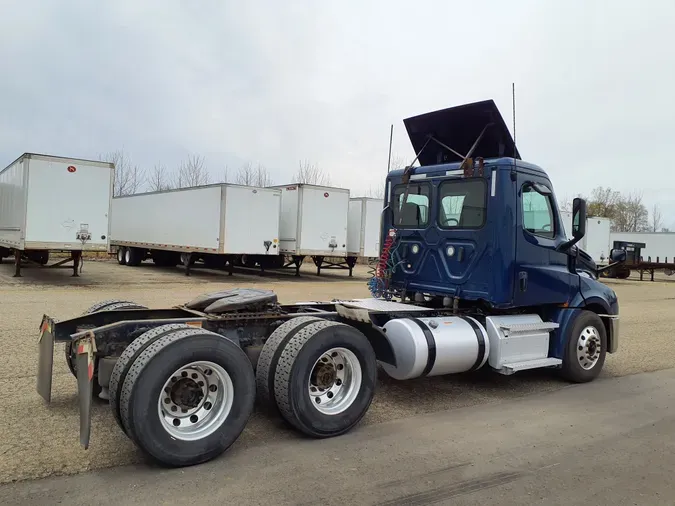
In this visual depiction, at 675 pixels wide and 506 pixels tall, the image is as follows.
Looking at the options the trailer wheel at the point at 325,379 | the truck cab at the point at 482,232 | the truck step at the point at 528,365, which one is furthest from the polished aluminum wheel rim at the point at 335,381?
the truck cab at the point at 482,232

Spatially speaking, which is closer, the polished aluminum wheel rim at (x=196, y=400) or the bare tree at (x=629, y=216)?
the polished aluminum wheel rim at (x=196, y=400)

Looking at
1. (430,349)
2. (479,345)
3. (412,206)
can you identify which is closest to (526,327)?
(479,345)

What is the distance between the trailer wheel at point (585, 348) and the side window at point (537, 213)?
117 centimetres

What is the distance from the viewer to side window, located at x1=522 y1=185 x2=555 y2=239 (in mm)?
6535

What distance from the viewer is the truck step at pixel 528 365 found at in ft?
20.1

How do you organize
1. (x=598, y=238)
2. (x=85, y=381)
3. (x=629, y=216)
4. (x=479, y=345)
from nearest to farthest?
(x=85, y=381) < (x=479, y=345) < (x=598, y=238) < (x=629, y=216)

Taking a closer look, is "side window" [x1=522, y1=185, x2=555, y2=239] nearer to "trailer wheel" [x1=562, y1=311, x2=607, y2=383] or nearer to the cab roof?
the cab roof

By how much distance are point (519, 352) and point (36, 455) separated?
487 cm

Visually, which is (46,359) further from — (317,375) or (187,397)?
(317,375)

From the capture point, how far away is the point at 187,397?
13.8ft

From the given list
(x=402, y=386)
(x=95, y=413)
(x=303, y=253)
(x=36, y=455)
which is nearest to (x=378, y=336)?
(x=402, y=386)

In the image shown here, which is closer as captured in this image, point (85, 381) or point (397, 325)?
point (85, 381)

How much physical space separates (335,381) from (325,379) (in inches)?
5.0

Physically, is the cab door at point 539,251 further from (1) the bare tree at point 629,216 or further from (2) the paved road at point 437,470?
(1) the bare tree at point 629,216
